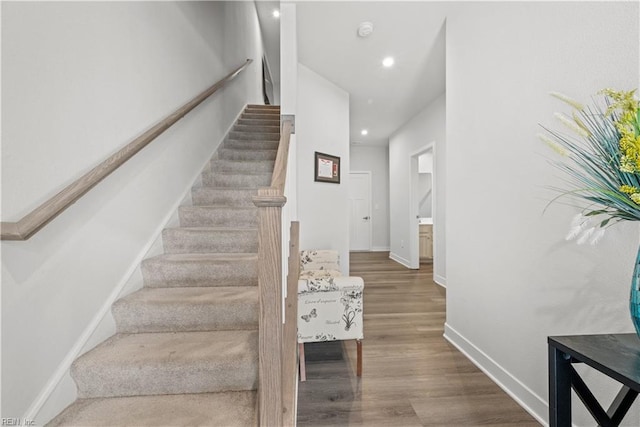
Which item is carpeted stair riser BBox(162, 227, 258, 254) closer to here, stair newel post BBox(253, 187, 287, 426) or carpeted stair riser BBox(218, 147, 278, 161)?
stair newel post BBox(253, 187, 287, 426)

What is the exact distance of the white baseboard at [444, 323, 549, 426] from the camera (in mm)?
1625

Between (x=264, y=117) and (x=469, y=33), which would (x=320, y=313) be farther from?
(x=264, y=117)

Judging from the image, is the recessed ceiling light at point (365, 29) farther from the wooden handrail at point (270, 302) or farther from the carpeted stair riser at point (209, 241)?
the wooden handrail at point (270, 302)

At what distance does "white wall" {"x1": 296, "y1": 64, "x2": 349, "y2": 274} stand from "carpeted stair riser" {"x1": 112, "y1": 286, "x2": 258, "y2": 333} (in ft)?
7.53

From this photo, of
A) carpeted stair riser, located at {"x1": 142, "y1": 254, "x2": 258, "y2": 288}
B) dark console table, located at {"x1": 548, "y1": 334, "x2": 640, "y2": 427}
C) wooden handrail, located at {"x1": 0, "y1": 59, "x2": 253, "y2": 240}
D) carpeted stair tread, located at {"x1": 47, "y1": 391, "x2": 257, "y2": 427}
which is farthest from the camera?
carpeted stair riser, located at {"x1": 142, "y1": 254, "x2": 258, "y2": 288}

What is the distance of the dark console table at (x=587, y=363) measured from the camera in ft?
3.05

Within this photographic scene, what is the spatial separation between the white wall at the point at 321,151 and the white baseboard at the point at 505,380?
2.06 metres

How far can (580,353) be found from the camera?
3.06 feet

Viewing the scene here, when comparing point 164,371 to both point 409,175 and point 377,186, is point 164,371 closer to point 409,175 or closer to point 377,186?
point 409,175

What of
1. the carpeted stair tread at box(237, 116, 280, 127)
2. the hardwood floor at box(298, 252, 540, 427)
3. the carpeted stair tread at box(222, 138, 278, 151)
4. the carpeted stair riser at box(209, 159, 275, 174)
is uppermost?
the carpeted stair tread at box(237, 116, 280, 127)

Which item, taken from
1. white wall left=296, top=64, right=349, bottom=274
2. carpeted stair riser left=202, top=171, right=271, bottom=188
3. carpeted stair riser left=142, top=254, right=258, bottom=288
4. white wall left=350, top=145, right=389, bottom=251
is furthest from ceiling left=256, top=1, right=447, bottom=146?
white wall left=350, top=145, right=389, bottom=251

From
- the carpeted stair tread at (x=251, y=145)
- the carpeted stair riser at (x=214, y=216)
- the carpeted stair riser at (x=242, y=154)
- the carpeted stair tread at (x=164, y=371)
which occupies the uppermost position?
the carpeted stair tread at (x=251, y=145)

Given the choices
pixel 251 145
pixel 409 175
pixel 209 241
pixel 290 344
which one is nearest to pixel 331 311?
pixel 290 344

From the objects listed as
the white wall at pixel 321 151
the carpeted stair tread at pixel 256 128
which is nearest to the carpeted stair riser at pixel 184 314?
the white wall at pixel 321 151
